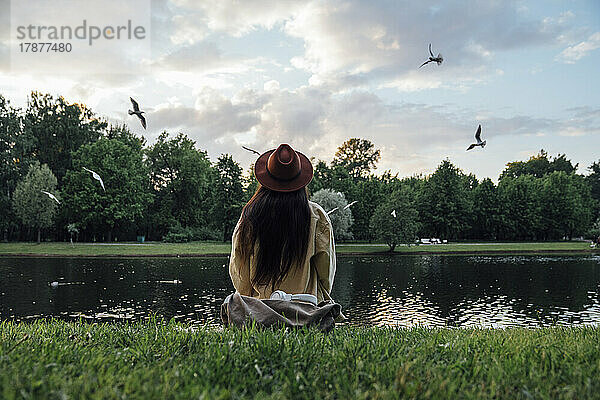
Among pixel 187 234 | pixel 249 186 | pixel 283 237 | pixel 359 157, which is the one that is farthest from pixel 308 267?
pixel 359 157

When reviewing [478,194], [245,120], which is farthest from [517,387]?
[478,194]

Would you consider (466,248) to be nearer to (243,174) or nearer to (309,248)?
(243,174)

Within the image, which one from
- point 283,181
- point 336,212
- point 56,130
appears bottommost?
point 283,181

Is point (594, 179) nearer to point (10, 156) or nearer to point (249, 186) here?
point (249, 186)

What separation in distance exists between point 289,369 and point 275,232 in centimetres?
183

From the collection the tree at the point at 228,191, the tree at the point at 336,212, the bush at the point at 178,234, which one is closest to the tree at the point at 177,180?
the bush at the point at 178,234

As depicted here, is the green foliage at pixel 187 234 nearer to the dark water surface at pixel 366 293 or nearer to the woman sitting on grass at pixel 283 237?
the dark water surface at pixel 366 293

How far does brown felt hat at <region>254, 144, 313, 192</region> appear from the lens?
4.25 metres

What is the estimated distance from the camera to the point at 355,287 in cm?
2067

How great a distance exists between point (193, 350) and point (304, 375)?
84 centimetres

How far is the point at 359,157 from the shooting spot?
71438mm

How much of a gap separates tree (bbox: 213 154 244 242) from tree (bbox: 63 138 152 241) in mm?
7513

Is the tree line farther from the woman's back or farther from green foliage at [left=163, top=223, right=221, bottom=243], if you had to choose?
the woman's back

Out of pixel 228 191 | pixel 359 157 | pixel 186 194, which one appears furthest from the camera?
pixel 359 157
